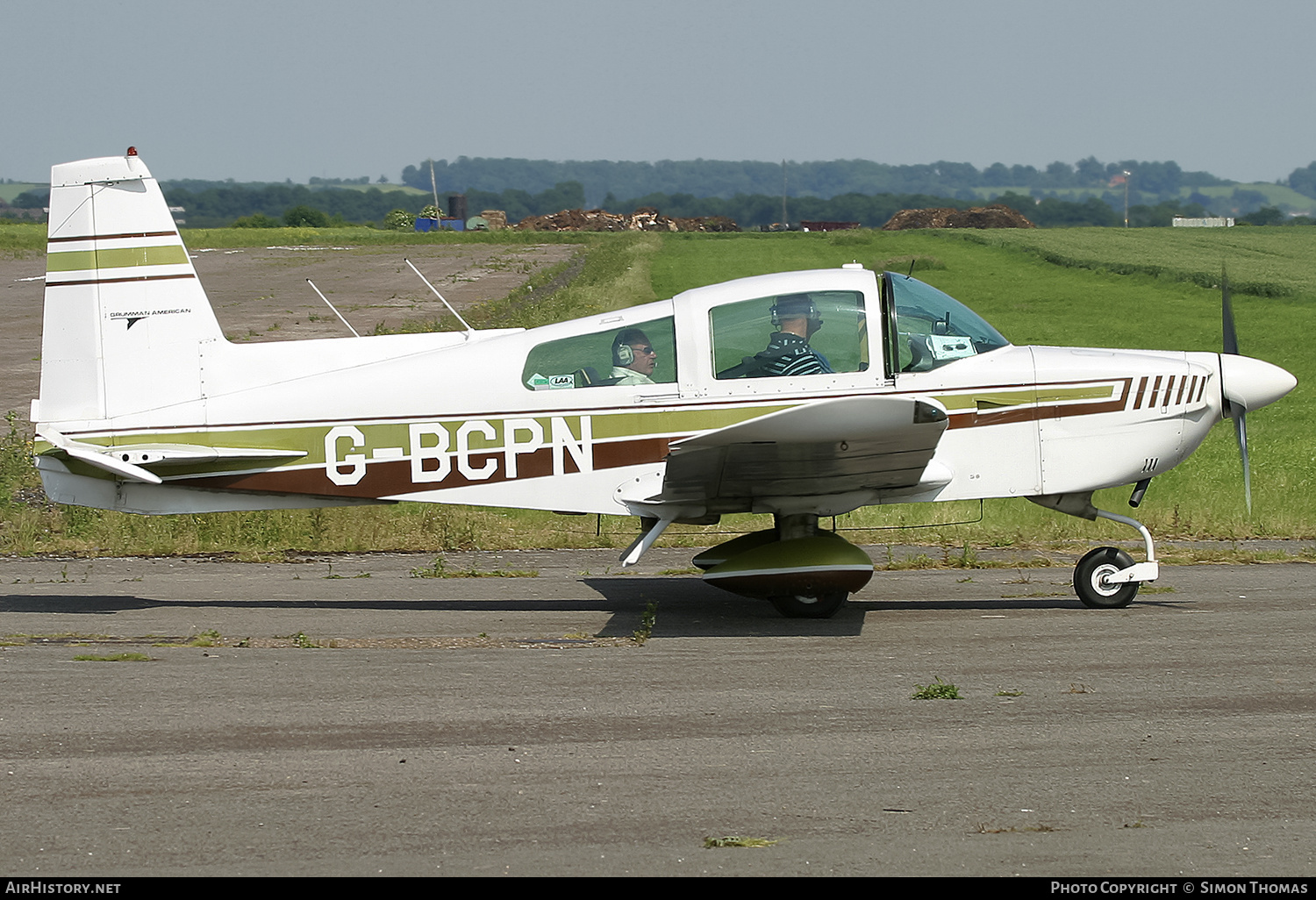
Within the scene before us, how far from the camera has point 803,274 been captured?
8.28 meters

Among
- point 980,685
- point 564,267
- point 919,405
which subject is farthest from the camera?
point 564,267

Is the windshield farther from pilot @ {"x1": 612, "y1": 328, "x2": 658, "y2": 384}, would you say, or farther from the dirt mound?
the dirt mound

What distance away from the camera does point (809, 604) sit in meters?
8.52

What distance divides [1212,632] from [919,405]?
2447 mm

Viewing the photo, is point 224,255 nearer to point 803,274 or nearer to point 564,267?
point 564,267

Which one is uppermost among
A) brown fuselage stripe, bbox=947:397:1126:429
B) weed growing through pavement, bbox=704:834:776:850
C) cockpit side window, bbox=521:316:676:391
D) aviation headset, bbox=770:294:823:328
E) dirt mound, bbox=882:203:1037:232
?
dirt mound, bbox=882:203:1037:232

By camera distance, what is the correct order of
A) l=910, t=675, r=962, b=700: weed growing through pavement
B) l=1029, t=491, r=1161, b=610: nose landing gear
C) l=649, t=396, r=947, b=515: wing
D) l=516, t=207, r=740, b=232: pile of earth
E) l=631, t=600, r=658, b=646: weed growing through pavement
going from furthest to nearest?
l=516, t=207, r=740, b=232: pile of earth < l=1029, t=491, r=1161, b=610: nose landing gear < l=631, t=600, r=658, b=646: weed growing through pavement < l=649, t=396, r=947, b=515: wing < l=910, t=675, r=962, b=700: weed growing through pavement

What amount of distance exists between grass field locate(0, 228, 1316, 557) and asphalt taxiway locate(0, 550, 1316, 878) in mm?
2486

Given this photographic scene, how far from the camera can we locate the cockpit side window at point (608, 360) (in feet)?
27.2

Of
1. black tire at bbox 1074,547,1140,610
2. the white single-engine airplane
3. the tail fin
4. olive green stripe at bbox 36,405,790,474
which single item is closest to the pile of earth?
the tail fin

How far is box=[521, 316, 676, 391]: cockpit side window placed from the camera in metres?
8.28

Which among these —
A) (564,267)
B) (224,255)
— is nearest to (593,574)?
(564,267)

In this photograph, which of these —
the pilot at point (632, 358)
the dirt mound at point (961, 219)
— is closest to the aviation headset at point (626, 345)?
the pilot at point (632, 358)
